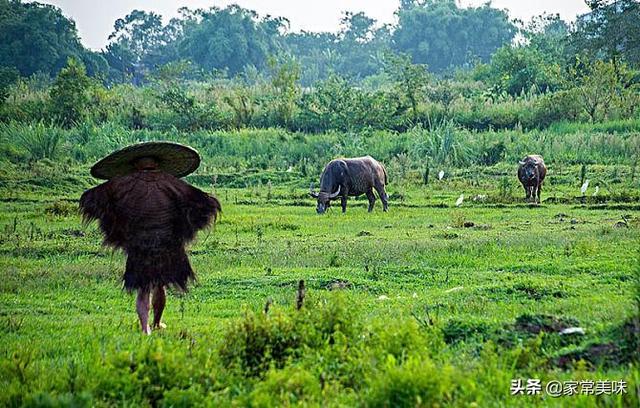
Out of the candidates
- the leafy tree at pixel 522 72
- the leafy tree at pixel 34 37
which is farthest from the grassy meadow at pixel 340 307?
the leafy tree at pixel 34 37

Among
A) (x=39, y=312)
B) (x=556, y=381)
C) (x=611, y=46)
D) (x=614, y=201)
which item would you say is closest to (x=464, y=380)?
(x=556, y=381)

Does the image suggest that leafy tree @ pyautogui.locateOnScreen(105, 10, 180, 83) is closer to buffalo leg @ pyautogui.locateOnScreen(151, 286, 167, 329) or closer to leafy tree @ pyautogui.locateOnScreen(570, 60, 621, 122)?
leafy tree @ pyautogui.locateOnScreen(570, 60, 621, 122)

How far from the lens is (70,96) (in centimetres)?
3362

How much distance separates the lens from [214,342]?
6.62 metres

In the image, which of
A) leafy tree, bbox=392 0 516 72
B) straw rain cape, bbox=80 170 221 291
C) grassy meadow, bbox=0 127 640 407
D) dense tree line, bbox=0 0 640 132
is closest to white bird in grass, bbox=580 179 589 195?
grassy meadow, bbox=0 127 640 407

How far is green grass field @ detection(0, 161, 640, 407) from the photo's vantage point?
5332mm

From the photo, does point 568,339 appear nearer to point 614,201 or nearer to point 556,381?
point 556,381

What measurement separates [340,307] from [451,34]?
6647cm

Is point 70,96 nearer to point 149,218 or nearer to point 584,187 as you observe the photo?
point 584,187

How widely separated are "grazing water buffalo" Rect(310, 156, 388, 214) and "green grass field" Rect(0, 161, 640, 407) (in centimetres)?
227

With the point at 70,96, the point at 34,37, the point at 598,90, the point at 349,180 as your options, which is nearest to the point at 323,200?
the point at 349,180

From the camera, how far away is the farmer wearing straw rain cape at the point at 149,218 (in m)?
7.61

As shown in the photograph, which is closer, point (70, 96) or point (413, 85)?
point (70, 96)

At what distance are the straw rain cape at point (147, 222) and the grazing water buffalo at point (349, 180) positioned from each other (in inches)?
490
